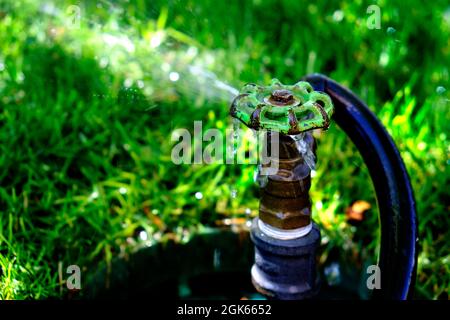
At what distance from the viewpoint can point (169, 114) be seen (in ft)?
7.07

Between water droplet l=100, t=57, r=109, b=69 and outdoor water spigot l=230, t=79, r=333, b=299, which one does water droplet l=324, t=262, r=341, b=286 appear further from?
water droplet l=100, t=57, r=109, b=69

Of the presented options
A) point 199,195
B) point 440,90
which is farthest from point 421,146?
point 199,195

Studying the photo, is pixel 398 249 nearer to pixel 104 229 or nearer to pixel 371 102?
pixel 104 229

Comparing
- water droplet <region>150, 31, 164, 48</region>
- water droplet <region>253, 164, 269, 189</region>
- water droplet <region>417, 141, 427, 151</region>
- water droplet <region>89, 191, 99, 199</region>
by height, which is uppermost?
water droplet <region>150, 31, 164, 48</region>

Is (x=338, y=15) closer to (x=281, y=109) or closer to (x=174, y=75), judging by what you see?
(x=174, y=75)

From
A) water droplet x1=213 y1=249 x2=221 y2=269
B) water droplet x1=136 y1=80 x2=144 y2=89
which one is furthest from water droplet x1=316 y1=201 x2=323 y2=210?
water droplet x1=136 y1=80 x2=144 y2=89

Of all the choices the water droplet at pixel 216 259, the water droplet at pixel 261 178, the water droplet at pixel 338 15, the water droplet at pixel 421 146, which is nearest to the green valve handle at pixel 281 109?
the water droplet at pixel 261 178

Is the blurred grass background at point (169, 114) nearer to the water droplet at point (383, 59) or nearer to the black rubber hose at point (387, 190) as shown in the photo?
the water droplet at point (383, 59)

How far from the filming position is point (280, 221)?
48.8 inches

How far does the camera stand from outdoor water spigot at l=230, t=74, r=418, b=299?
3.64ft

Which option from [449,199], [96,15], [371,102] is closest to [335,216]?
[449,199]

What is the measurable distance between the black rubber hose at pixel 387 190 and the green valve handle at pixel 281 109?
0.48 ft

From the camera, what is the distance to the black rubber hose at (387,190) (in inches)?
44.8

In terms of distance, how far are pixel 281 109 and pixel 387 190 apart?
283 mm
